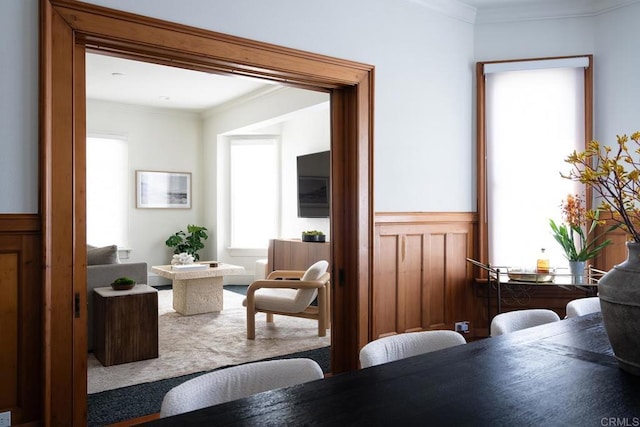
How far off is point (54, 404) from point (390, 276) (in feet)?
7.56

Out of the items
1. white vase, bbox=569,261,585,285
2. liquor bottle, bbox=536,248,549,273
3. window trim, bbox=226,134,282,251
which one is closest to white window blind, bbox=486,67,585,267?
liquor bottle, bbox=536,248,549,273

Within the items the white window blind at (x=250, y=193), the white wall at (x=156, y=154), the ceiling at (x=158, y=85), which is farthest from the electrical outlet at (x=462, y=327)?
the white wall at (x=156, y=154)

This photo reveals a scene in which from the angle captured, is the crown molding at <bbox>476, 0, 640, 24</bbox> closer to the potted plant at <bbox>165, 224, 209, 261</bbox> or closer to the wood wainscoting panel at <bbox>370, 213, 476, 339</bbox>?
the wood wainscoting panel at <bbox>370, 213, 476, 339</bbox>

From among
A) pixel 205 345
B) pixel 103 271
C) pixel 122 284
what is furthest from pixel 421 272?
pixel 103 271

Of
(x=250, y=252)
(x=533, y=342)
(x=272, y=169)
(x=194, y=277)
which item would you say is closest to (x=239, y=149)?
(x=272, y=169)

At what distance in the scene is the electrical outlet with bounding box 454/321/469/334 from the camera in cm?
425

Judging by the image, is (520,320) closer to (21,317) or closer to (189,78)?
(21,317)

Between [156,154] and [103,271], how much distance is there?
4.21m

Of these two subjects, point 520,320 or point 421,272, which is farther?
point 421,272

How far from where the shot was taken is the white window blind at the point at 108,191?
7.78 m

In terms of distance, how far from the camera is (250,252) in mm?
8398

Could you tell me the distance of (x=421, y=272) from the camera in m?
4.02

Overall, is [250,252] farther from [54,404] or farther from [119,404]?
[54,404]

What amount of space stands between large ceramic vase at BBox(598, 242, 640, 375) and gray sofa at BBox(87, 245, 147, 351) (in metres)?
4.00
